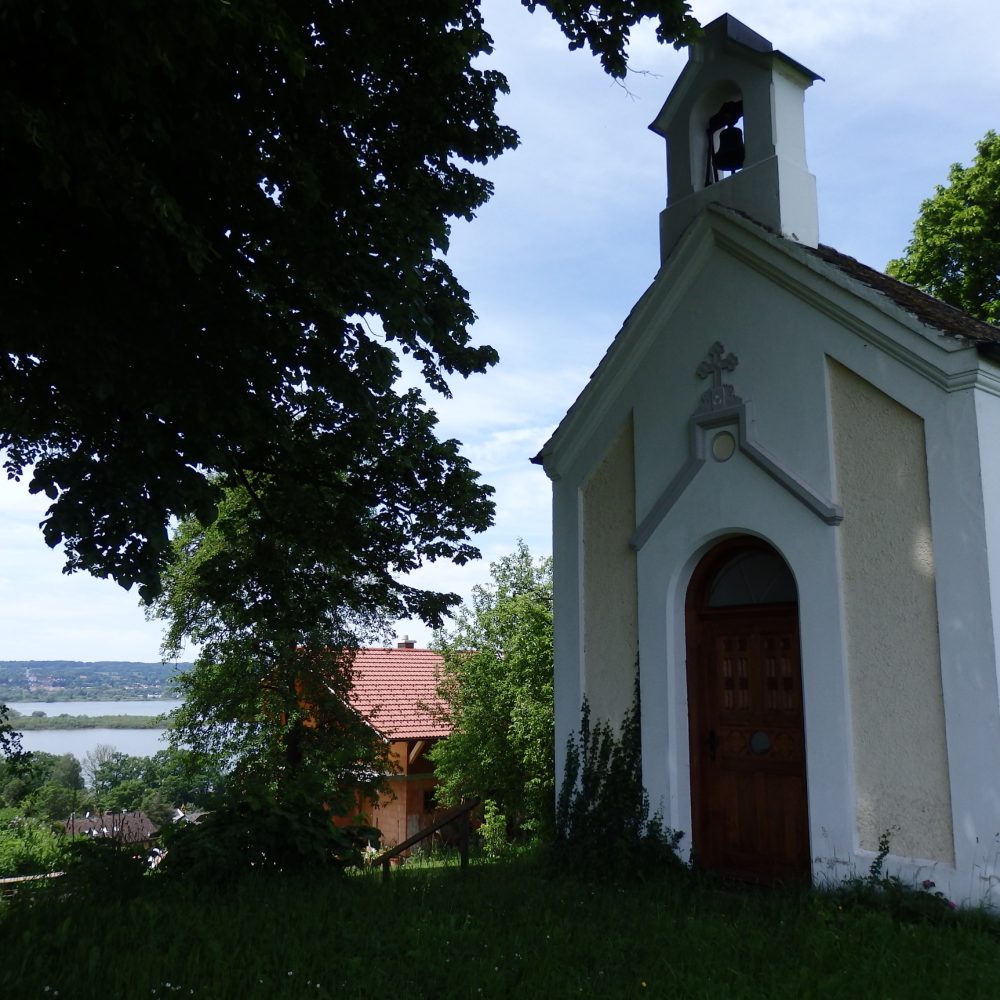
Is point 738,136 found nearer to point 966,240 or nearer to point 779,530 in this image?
point 779,530

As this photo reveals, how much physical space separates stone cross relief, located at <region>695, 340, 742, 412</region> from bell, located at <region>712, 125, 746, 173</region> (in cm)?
224

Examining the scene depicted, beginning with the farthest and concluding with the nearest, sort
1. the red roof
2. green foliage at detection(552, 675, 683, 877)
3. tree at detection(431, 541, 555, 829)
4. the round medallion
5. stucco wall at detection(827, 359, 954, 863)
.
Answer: the red roof → tree at detection(431, 541, 555, 829) → the round medallion → green foliage at detection(552, 675, 683, 877) → stucco wall at detection(827, 359, 954, 863)

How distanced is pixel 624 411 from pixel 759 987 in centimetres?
586

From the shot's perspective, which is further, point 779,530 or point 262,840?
point 779,530

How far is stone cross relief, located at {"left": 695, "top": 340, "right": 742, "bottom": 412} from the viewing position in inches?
339

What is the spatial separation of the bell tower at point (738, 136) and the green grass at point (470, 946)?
19.7ft

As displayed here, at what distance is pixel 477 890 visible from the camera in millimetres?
7359

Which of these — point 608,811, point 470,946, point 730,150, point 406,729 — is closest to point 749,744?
point 608,811

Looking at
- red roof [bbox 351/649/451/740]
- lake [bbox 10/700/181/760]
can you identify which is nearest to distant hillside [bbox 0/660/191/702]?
lake [bbox 10/700/181/760]

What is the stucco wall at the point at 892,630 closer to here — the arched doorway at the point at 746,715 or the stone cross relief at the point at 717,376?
the arched doorway at the point at 746,715

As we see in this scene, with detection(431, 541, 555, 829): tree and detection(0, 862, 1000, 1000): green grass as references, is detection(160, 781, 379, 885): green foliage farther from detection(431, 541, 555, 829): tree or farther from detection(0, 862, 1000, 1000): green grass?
detection(431, 541, 555, 829): tree

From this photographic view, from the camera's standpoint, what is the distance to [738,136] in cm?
972

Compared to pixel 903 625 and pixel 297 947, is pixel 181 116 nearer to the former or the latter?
pixel 297 947

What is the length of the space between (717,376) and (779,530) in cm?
163
